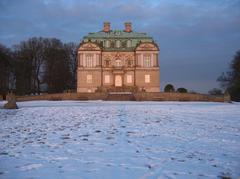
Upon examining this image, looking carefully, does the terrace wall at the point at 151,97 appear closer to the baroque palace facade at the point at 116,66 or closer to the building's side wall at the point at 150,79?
the baroque palace facade at the point at 116,66

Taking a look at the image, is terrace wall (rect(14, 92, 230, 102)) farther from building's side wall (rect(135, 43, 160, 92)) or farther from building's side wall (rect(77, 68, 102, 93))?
building's side wall (rect(135, 43, 160, 92))

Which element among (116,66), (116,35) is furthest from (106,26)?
(116,66)

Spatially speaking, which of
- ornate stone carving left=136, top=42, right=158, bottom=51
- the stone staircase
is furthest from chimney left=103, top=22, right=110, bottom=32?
the stone staircase

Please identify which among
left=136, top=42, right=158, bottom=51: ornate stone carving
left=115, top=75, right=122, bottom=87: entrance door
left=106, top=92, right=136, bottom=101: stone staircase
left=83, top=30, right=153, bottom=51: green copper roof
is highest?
left=83, top=30, right=153, bottom=51: green copper roof

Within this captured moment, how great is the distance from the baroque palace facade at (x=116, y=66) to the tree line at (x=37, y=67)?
15.5 feet

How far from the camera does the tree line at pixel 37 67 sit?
166ft

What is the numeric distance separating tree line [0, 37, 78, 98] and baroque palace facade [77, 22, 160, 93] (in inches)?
186

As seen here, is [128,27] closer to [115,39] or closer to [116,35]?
[116,35]

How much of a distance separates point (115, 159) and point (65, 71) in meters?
48.6

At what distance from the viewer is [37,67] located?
5238cm

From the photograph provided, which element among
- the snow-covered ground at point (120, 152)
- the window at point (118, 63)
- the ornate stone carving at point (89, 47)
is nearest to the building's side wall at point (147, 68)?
the window at point (118, 63)

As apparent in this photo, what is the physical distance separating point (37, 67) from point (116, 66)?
45.4 ft

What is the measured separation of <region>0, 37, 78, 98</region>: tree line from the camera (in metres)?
50.6

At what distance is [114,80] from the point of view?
50.5 m
